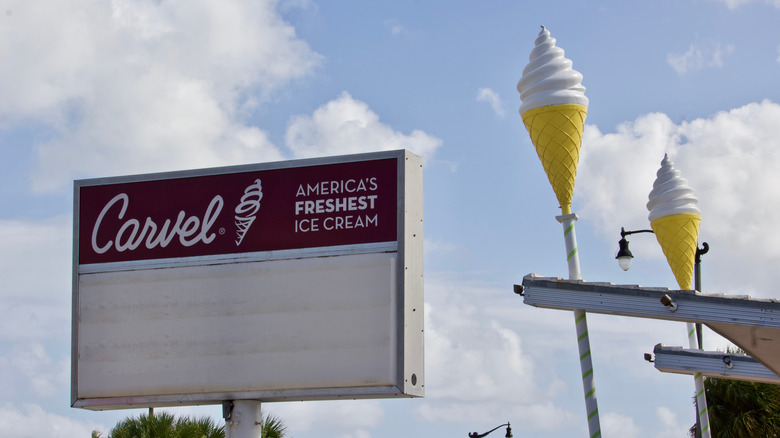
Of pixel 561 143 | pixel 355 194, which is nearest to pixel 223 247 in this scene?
pixel 355 194

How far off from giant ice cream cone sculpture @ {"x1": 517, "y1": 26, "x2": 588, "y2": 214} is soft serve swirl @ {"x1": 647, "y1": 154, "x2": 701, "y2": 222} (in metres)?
7.92

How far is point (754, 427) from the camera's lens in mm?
27516

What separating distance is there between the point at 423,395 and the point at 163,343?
358 centimetres

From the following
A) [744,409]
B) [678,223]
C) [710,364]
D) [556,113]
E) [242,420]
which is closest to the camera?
[242,420]

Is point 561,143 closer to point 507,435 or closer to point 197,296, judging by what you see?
point 197,296

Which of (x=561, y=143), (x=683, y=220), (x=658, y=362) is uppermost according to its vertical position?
(x=683, y=220)

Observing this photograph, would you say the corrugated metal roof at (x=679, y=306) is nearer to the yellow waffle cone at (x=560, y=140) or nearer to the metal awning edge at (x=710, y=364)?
the yellow waffle cone at (x=560, y=140)

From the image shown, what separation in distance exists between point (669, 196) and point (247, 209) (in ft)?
36.0

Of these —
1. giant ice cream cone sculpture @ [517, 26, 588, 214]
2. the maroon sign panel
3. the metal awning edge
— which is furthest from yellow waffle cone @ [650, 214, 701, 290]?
the maroon sign panel

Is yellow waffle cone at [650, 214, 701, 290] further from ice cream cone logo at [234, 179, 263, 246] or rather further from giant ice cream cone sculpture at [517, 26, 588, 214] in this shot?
ice cream cone logo at [234, 179, 263, 246]

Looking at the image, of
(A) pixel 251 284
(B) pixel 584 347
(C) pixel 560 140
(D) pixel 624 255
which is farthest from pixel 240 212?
(D) pixel 624 255

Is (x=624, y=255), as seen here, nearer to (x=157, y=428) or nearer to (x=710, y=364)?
(x=710, y=364)

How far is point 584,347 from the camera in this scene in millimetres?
14188

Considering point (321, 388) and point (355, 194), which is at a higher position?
point (355, 194)
